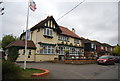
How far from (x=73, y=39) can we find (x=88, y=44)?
8.83 m

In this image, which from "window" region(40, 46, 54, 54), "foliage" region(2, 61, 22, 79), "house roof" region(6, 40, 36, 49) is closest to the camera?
"foliage" region(2, 61, 22, 79)

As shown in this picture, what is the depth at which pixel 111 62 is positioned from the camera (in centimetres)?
2178

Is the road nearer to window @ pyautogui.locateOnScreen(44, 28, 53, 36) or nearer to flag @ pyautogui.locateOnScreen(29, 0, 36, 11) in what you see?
flag @ pyautogui.locateOnScreen(29, 0, 36, 11)

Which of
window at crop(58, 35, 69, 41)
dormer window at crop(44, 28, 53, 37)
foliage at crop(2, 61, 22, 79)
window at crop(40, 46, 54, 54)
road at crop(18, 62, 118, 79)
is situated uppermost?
dormer window at crop(44, 28, 53, 37)

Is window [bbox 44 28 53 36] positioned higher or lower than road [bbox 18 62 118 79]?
higher

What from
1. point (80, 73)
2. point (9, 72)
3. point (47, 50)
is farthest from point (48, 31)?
point (9, 72)

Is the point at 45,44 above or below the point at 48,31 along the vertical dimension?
below

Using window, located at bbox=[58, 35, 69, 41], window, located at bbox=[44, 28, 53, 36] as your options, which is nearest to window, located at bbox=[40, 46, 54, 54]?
window, located at bbox=[44, 28, 53, 36]

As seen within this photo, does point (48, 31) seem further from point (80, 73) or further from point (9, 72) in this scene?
point (9, 72)

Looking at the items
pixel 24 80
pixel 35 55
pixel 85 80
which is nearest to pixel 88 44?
pixel 35 55

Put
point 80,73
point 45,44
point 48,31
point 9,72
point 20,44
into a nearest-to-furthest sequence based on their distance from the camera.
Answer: point 9,72 → point 80,73 → point 20,44 → point 45,44 → point 48,31

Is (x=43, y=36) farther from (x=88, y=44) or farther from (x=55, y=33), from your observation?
(x=88, y=44)

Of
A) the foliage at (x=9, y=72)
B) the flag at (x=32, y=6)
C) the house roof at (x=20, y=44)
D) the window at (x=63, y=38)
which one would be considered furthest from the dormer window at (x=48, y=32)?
the foliage at (x=9, y=72)

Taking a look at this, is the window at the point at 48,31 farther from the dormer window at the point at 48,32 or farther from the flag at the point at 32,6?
the flag at the point at 32,6
